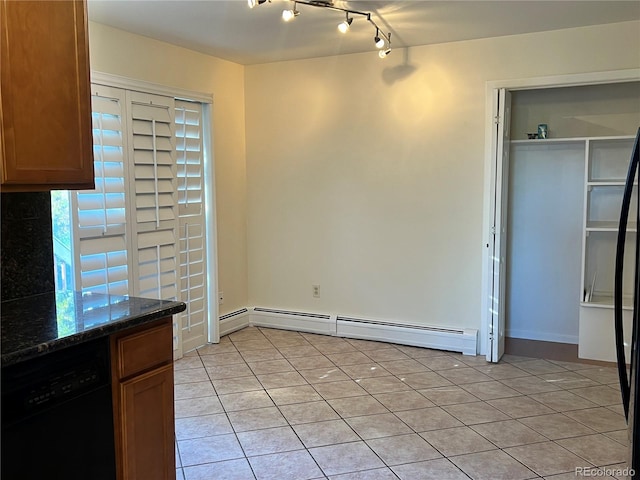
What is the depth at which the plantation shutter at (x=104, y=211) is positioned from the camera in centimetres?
334

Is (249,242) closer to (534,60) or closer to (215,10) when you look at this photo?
(215,10)

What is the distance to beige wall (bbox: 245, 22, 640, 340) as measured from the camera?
404 centimetres

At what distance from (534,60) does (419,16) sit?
1.03 m

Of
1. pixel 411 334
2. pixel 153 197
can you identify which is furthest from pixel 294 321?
pixel 153 197

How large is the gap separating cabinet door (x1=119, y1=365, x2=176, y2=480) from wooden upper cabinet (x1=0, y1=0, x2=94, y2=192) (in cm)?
77

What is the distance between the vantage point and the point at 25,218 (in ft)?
6.99

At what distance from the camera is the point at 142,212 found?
3.78 metres

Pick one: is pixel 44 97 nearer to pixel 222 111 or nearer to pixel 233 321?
pixel 222 111

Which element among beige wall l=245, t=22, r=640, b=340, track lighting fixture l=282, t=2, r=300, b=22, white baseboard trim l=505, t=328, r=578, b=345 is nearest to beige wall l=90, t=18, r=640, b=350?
beige wall l=245, t=22, r=640, b=340

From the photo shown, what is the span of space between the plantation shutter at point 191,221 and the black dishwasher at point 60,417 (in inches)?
97.7

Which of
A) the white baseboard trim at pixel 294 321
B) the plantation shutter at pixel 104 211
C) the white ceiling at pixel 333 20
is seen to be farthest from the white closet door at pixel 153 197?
the white baseboard trim at pixel 294 321

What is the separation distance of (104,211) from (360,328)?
231 cm

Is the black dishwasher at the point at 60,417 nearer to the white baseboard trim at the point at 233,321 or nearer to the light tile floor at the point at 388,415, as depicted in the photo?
the light tile floor at the point at 388,415

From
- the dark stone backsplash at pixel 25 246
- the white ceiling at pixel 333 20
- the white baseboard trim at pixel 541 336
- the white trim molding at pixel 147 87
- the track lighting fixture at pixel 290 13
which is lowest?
the white baseboard trim at pixel 541 336
